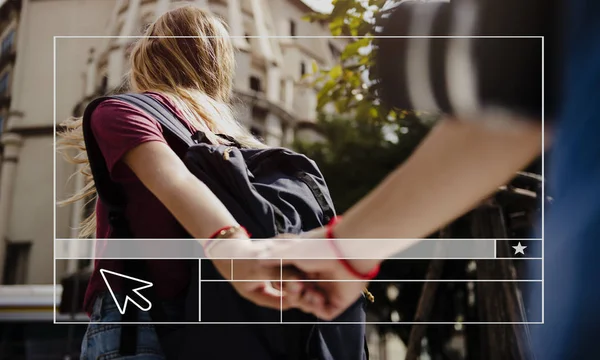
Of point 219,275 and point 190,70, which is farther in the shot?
point 190,70

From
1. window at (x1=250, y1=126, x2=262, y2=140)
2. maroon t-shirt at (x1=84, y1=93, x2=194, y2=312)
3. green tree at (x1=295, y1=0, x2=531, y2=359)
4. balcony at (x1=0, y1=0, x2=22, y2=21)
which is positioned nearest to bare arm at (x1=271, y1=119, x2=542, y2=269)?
maroon t-shirt at (x1=84, y1=93, x2=194, y2=312)

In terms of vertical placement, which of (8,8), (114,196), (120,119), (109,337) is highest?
(8,8)

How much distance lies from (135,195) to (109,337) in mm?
253

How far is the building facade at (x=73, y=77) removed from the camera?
1812 millimetres

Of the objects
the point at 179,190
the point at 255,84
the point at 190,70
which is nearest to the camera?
the point at 179,190

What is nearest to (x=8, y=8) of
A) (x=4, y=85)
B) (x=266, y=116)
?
(x=4, y=85)

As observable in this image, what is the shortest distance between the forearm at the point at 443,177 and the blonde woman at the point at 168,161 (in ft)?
0.75

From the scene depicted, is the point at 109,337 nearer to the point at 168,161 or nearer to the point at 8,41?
the point at 168,161

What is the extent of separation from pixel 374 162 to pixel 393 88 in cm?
90

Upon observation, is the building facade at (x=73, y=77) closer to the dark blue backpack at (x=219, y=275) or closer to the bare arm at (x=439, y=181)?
the dark blue backpack at (x=219, y=275)

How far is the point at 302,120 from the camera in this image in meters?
1.96

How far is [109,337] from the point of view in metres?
1.26

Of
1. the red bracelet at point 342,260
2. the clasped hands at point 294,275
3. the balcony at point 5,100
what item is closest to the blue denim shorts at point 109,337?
the clasped hands at point 294,275

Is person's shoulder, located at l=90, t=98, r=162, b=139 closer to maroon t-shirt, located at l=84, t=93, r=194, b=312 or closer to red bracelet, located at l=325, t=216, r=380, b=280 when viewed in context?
maroon t-shirt, located at l=84, t=93, r=194, b=312
